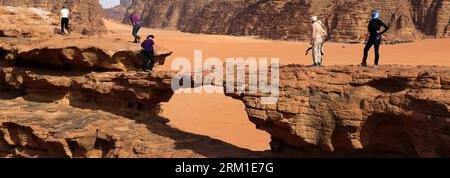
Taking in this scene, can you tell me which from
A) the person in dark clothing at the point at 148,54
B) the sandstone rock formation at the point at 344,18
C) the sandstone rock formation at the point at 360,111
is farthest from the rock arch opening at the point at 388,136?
the sandstone rock formation at the point at 344,18

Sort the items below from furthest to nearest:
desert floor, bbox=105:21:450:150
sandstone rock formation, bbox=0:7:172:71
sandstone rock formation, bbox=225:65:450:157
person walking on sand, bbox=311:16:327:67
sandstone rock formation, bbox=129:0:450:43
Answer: sandstone rock formation, bbox=129:0:450:43
desert floor, bbox=105:21:450:150
sandstone rock formation, bbox=0:7:172:71
person walking on sand, bbox=311:16:327:67
sandstone rock formation, bbox=225:65:450:157

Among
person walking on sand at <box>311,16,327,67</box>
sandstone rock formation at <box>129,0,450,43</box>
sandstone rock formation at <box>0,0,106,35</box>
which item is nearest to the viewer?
person walking on sand at <box>311,16,327,67</box>

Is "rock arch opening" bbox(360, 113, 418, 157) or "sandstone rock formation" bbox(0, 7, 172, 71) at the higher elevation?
"sandstone rock formation" bbox(0, 7, 172, 71)

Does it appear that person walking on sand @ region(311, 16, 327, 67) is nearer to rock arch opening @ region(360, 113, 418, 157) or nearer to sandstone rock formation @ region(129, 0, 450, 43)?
rock arch opening @ region(360, 113, 418, 157)

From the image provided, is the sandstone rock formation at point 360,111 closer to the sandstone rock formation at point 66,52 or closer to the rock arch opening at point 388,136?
the rock arch opening at point 388,136

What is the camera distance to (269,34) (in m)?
46.5

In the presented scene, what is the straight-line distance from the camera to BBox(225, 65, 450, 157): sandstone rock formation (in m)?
6.19

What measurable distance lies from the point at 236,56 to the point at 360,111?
A: 24.1 meters

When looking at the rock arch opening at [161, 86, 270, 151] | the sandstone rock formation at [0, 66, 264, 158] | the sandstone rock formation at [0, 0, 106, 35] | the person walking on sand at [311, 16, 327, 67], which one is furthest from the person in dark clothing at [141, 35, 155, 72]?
the sandstone rock formation at [0, 0, 106, 35]

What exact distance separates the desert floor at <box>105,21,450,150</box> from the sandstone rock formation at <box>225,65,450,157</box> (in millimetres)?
3568

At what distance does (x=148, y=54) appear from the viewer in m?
9.85

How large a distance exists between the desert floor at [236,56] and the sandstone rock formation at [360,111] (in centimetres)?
357

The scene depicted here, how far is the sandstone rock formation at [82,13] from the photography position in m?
41.8

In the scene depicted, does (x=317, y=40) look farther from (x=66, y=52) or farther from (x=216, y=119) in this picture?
(x=216, y=119)
